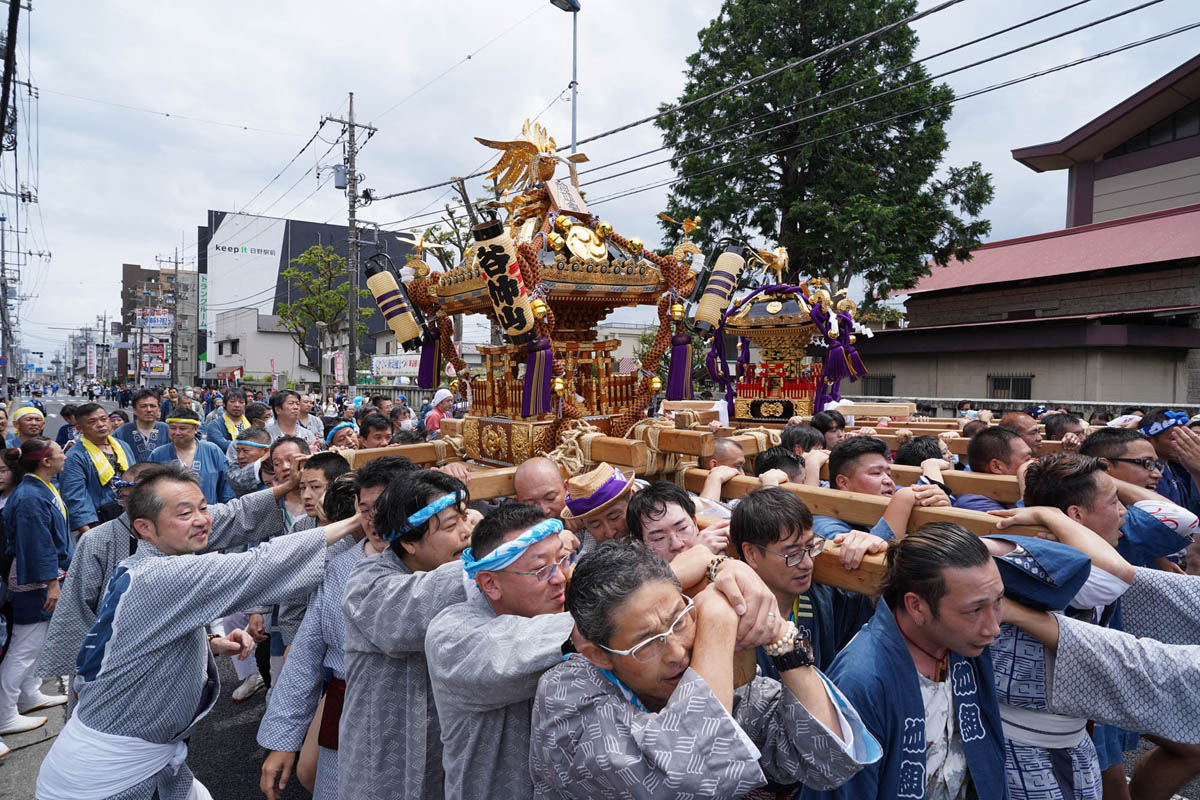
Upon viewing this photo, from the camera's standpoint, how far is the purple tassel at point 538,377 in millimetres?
4246

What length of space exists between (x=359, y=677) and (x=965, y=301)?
21.2 meters

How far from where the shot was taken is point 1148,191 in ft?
63.3

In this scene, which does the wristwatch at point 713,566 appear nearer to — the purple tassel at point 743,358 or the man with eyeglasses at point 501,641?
the man with eyeglasses at point 501,641

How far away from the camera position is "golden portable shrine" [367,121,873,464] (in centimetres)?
425

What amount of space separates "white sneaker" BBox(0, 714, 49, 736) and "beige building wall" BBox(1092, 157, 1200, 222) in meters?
25.3

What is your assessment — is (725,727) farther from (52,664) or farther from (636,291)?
(636,291)

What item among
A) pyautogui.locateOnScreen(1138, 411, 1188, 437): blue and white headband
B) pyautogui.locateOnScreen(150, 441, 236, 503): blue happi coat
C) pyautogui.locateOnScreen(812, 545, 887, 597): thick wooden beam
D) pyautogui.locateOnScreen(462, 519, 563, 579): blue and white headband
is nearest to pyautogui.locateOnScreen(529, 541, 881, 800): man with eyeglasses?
pyautogui.locateOnScreen(462, 519, 563, 579): blue and white headband

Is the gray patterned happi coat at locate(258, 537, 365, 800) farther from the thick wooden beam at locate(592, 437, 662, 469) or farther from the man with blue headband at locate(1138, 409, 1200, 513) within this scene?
the man with blue headband at locate(1138, 409, 1200, 513)

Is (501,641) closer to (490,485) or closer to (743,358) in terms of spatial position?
(490,485)

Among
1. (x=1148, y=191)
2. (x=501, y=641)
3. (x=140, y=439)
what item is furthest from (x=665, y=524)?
(x=1148, y=191)

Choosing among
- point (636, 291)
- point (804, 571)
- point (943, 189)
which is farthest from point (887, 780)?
point (943, 189)

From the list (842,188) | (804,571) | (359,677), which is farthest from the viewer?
(842,188)

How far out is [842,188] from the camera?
17.6 meters

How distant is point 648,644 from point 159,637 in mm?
1739
